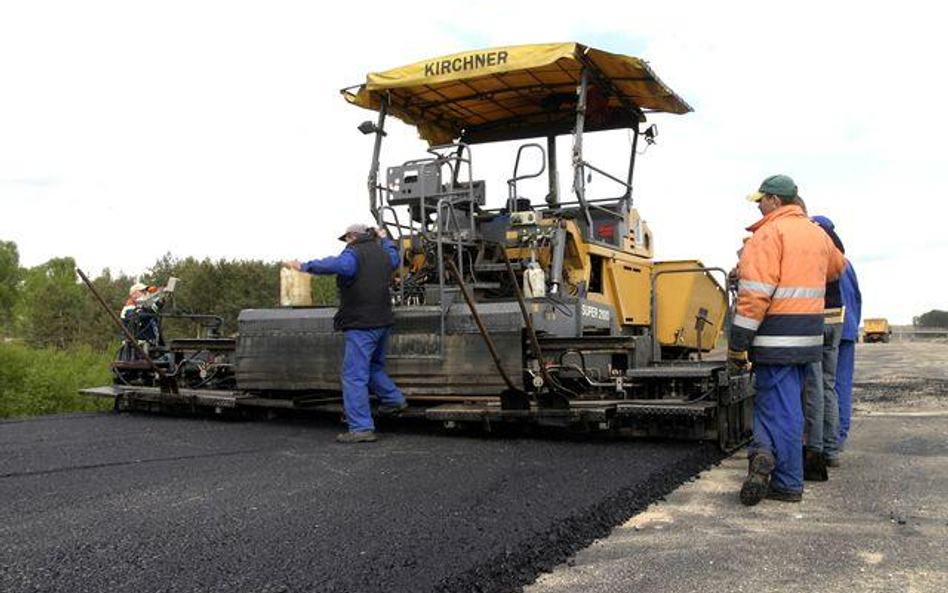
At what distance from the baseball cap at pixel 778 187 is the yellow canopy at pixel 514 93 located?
7.69ft

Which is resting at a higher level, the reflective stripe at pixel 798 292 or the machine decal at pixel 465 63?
the machine decal at pixel 465 63

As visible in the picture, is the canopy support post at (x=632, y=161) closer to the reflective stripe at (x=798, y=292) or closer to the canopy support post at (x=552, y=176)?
the canopy support post at (x=552, y=176)

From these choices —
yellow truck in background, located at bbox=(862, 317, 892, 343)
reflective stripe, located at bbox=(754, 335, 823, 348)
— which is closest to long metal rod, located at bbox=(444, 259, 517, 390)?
reflective stripe, located at bbox=(754, 335, 823, 348)

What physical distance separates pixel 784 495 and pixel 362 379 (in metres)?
3.02

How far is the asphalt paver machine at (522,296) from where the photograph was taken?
18.8ft

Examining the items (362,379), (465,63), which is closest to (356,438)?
(362,379)

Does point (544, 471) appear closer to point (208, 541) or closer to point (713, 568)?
point (713, 568)

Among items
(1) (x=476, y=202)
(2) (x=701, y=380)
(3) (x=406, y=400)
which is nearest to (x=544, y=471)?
(2) (x=701, y=380)

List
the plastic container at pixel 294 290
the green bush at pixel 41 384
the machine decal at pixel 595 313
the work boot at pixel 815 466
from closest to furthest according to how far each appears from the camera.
Result: the work boot at pixel 815 466, the machine decal at pixel 595 313, the plastic container at pixel 294 290, the green bush at pixel 41 384

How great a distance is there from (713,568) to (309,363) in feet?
13.9

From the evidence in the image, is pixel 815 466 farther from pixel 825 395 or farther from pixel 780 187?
pixel 780 187

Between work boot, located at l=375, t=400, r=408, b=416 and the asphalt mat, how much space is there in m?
0.21

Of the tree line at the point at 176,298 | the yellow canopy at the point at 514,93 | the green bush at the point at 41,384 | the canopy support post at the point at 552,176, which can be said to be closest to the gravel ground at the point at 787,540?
the canopy support post at the point at 552,176

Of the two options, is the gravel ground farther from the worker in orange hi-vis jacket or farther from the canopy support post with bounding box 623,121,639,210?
the canopy support post with bounding box 623,121,639,210
